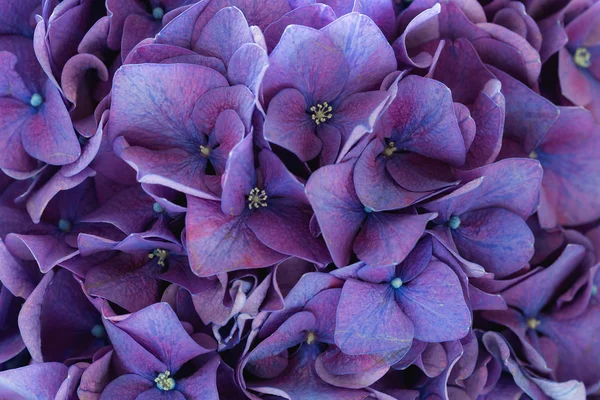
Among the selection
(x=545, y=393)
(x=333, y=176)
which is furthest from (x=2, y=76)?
(x=545, y=393)

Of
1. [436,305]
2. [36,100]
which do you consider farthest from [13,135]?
[436,305]

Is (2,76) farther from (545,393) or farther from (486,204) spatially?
→ (545,393)

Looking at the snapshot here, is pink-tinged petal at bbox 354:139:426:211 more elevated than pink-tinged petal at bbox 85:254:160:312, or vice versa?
pink-tinged petal at bbox 354:139:426:211

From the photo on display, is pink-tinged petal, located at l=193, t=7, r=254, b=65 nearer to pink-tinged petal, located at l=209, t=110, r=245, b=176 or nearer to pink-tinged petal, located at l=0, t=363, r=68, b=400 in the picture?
pink-tinged petal, located at l=209, t=110, r=245, b=176

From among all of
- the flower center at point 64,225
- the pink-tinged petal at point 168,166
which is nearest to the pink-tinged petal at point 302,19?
the pink-tinged petal at point 168,166

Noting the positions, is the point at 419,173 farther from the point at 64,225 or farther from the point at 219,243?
the point at 64,225

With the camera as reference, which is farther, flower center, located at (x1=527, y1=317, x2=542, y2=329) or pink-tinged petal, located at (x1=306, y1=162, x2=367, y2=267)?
flower center, located at (x1=527, y1=317, x2=542, y2=329)

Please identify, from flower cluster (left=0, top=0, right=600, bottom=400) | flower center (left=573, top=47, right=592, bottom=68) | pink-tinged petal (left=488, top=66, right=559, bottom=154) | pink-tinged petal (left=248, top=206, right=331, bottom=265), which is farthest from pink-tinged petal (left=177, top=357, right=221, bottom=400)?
flower center (left=573, top=47, right=592, bottom=68)

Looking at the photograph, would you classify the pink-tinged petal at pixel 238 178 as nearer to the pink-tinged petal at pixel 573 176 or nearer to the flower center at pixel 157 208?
the flower center at pixel 157 208
